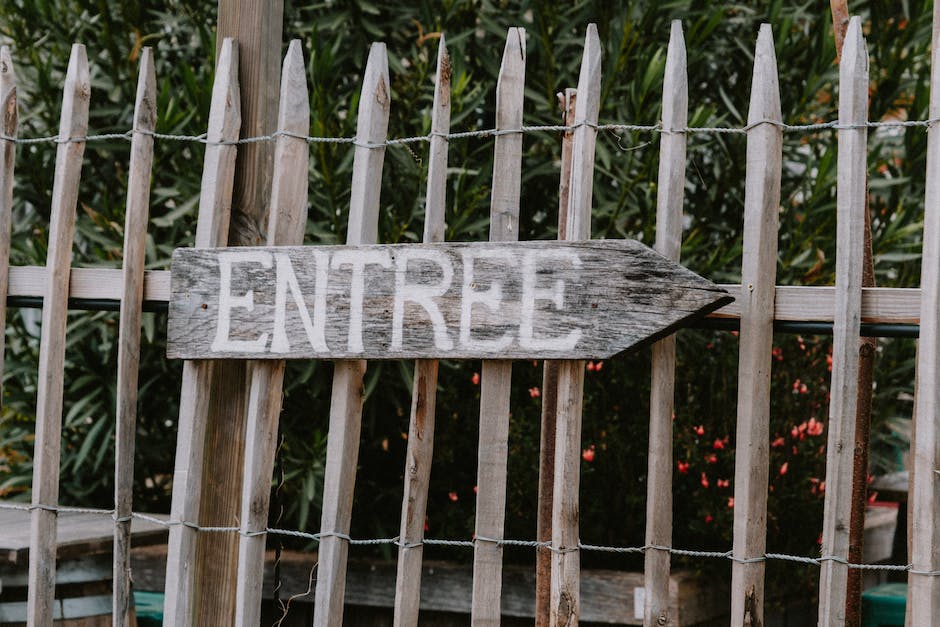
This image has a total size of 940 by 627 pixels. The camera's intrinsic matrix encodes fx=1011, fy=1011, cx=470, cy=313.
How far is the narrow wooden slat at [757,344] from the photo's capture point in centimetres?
193

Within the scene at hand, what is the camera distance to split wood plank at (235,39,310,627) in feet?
7.18

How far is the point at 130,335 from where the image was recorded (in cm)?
229

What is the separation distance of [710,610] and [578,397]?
2.04m

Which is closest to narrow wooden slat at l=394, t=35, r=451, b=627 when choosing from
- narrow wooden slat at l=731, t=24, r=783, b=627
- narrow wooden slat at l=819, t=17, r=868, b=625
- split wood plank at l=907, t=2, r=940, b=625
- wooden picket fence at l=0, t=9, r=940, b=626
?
wooden picket fence at l=0, t=9, r=940, b=626

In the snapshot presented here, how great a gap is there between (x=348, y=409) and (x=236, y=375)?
0.32 metres

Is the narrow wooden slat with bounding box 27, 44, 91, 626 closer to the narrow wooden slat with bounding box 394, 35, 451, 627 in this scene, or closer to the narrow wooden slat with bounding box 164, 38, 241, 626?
the narrow wooden slat with bounding box 164, 38, 241, 626

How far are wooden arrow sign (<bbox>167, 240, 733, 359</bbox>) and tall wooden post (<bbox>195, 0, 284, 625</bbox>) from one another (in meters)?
0.15

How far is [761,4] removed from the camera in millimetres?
3918

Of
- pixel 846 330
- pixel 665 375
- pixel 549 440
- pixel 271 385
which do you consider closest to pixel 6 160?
pixel 271 385

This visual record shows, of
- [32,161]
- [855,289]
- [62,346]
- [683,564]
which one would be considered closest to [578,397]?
[855,289]

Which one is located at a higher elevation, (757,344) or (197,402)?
(757,344)

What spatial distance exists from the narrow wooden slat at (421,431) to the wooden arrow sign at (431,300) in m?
0.08

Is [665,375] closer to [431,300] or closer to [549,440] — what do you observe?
[549,440]

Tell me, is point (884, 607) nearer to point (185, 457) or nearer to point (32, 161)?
point (185, 457)
